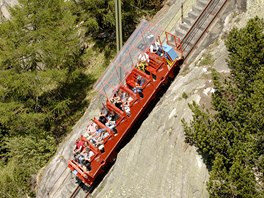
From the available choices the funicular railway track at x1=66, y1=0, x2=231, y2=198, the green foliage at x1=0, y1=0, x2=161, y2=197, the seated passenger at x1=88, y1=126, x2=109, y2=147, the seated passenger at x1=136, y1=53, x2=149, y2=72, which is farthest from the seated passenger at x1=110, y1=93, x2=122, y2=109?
the green foliage at x1=0, y1=0, x2=161, y2=197

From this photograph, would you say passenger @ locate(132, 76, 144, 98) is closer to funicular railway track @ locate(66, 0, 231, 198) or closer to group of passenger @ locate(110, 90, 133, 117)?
group of passenger @ locate(110, 90, 133, 117)

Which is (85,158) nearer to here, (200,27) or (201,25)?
(200,27)


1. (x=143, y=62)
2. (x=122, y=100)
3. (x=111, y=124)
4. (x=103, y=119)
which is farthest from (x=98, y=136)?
(x=143, y=62)

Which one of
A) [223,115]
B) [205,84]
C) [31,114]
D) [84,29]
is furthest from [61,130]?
[223,115]

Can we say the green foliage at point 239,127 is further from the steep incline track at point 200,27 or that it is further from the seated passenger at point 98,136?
the steep incline track at point 200,27

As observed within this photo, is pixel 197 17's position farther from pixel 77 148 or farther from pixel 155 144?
pixel 77 148

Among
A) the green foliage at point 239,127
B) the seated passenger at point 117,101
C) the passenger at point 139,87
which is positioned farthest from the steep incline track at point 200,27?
the green foliage at point 239,127
